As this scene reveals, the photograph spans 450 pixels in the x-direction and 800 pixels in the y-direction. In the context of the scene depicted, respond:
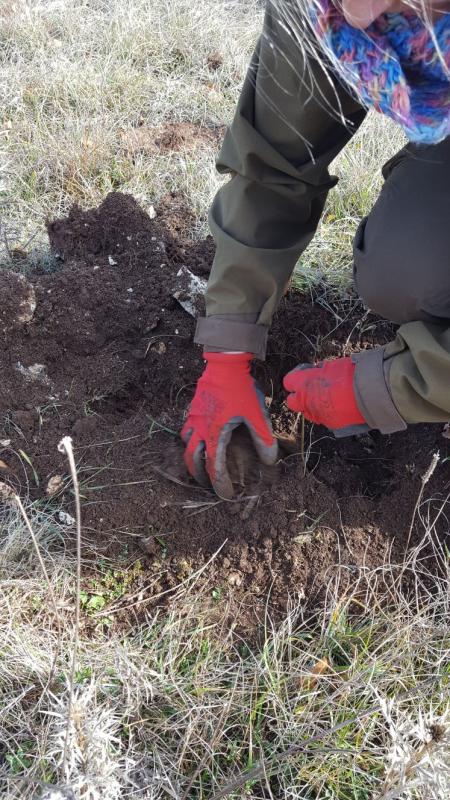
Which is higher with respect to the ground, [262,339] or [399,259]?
[399,259]

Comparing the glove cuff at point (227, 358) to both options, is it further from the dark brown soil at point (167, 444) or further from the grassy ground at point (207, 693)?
the grassy ground at point (207, 693)

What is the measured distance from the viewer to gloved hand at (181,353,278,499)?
1751 mm

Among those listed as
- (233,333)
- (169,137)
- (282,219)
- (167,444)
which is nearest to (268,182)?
(282,219)

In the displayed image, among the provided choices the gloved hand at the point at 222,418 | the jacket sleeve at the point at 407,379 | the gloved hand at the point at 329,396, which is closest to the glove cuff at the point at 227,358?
the gloved hand at the point at 222,418

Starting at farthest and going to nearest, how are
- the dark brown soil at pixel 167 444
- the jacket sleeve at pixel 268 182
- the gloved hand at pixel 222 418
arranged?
the gloved hand at pixel 222 418 → the dark brown soil at pixel 167 444 → the jacket sleeve at pixel 268 182

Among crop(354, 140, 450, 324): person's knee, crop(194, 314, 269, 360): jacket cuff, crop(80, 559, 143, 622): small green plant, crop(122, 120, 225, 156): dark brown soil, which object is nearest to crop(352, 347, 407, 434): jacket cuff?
crop(354, 140, 450, 324): person's knee

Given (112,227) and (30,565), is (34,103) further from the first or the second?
(30,565)

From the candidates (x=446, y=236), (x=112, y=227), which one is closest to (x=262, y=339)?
(x=446, y=236)

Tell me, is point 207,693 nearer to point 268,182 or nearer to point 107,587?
point 107,587

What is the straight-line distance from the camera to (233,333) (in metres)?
1.82

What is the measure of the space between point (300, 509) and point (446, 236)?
0.75m

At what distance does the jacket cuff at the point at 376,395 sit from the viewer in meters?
1.64

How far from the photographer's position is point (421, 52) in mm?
1220

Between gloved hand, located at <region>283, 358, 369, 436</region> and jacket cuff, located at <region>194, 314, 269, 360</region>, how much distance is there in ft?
0.43
